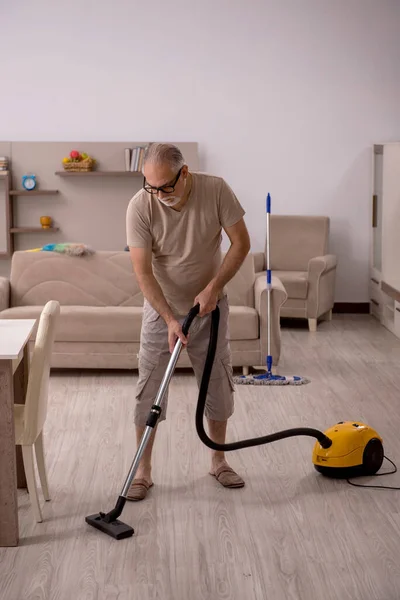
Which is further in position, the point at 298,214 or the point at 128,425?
the point at 298,214

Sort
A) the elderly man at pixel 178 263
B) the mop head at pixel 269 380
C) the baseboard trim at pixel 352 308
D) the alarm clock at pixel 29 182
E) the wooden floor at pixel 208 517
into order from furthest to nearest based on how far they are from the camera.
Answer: the baseboard trim at pixel 352 308
the alarm clock at pixel 29 182
the mop head at pixel 269 380
the elderly man at pixel 178 263
the wooden floor at pixel 208 517

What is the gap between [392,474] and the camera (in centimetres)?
369

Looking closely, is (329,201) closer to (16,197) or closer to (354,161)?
(354,161)

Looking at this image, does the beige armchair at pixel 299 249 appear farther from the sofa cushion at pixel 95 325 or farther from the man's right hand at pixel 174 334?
the man's right hand at pixel 174 334

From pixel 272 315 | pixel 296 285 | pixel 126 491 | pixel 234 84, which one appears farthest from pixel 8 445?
pixel 234 84

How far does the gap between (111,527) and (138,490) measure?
366 mm

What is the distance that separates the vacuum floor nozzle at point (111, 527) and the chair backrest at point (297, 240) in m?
4.63

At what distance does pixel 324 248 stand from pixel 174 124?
1708 mm

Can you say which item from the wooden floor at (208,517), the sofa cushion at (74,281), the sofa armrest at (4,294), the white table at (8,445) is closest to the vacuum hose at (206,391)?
the wooden floor at (208,517)

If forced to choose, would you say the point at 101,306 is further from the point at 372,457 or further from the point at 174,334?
the point at 372,457

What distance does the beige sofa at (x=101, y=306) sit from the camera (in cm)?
541

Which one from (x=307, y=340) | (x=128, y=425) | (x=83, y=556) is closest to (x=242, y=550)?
(x=83, y=556)

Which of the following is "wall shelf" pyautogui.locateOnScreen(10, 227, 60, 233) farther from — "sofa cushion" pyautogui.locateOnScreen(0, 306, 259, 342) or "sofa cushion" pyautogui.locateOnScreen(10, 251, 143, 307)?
"sofa cushion" pyautogui.locateOnScreen(0, 306, 259, 342)

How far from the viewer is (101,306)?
5723mm
